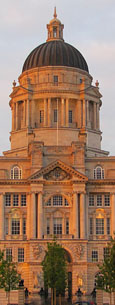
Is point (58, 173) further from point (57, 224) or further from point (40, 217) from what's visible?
point (57, 224)

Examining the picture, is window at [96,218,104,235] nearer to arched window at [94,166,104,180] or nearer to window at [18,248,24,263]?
arched window at [94,166,104,180]

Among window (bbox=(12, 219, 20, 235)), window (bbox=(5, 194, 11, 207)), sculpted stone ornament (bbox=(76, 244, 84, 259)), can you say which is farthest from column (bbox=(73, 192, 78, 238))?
window (bbox=(5, 194, 11, 207))

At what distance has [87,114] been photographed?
357 ft

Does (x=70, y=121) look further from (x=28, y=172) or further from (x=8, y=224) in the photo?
(x=8, y=224)

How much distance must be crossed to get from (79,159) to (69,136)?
476 inches

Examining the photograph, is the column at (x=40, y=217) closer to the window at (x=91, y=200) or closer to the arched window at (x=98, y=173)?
the window at (x=91, y=200)

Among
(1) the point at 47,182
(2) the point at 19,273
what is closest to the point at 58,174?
(1) the point at 47,182

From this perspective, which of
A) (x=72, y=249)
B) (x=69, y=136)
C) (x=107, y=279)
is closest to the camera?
(x=107, y=279)

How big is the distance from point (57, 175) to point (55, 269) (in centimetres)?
1835

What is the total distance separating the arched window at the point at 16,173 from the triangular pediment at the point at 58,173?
3.95m

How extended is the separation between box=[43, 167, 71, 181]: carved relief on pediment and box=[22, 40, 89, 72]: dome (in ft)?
78.5

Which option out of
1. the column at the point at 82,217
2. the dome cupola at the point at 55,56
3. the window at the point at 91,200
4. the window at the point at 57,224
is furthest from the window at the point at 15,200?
the dome cupola at the point at 55,56

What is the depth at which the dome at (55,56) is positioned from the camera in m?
112

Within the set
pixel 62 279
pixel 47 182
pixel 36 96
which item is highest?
pixel 36 96
